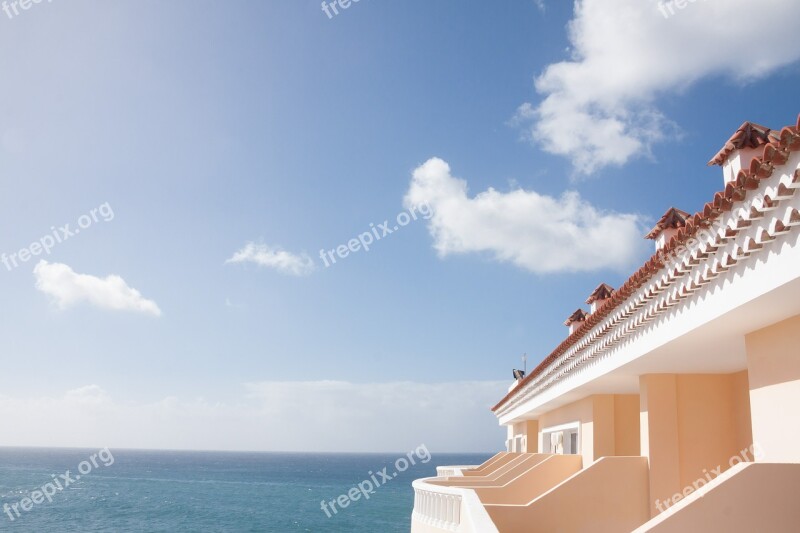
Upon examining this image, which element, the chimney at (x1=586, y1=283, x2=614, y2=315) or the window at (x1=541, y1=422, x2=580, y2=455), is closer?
the chimney at (x1=586, y1=283, x2=614, y2=315)

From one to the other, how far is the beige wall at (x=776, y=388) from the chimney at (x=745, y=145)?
188cm

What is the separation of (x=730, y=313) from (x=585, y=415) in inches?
434

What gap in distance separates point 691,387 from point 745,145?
21.6 feet

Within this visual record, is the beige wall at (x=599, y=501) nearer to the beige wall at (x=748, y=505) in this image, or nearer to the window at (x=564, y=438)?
the beige wall at (x=748, y=505)

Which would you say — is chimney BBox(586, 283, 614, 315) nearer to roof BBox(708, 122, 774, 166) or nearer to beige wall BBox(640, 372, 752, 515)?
beige wall BBox(640, 372, 752, 515)

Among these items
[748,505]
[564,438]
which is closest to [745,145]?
[748,505]

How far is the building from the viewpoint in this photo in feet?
21.8

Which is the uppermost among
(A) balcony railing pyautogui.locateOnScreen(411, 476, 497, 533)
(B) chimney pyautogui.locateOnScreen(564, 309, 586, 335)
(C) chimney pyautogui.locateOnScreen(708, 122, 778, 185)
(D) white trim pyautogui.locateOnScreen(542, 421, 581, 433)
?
(B) chimney pyautogui.locateOnScreen(564, 309, 586, 335)

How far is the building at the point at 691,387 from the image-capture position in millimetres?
6637

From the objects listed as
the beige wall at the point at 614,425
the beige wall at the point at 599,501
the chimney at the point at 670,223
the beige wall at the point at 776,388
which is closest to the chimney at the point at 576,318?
the beige wall at the point at 614,425

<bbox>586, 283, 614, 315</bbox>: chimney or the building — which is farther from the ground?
<bbox>586, 283, 614, 315</bbox>: chimney

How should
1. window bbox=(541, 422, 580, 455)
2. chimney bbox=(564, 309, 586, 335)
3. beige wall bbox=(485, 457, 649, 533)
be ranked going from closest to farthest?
beige wall bbox=(485, 457, 649, 533)
chimney bbox=(564, 309, 586, 335)
window bbox=(541, 422, 580, 455)

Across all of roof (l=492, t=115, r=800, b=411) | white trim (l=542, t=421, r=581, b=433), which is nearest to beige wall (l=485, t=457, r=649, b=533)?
roof (l=492, t=115, r=800, b=411)

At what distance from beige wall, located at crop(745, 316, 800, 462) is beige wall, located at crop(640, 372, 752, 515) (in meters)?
3.70
